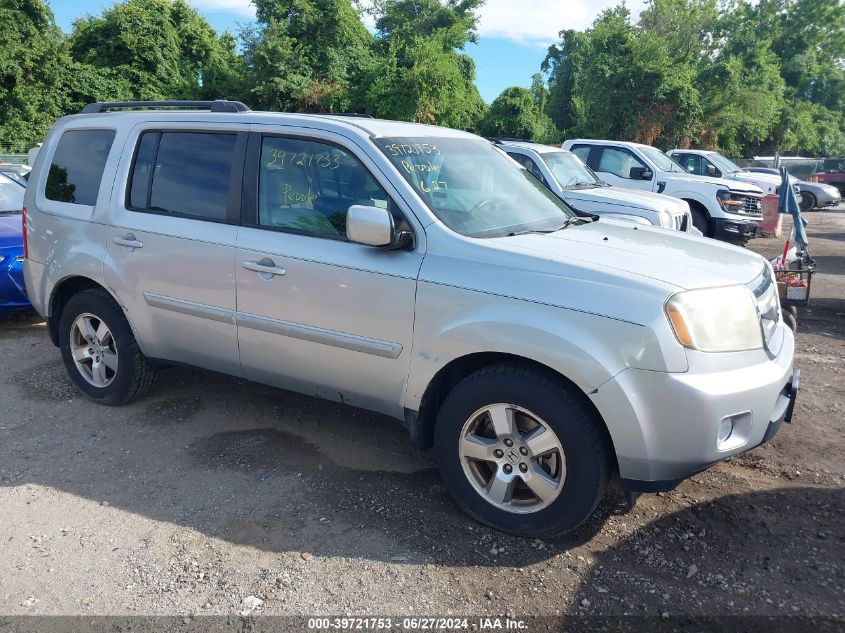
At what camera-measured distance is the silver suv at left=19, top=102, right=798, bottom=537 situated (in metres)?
3.02

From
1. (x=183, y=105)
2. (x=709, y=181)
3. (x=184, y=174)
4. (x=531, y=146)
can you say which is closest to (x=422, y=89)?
(x=709, y=181)

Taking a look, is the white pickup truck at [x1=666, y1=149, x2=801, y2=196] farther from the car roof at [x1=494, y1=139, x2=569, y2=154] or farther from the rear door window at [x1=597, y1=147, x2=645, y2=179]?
the car roof at [x1=494, y1=139, x2=569, y2=154]

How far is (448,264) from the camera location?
3.41 metres

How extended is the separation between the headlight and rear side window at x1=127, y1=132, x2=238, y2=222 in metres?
2.57

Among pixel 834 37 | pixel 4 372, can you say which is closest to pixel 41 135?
pixel 4 372

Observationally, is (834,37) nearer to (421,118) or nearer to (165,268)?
(421,118)

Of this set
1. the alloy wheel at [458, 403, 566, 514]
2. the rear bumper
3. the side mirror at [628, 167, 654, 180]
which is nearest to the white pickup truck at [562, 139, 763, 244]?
the side mirror at [628, 167, 654, 180]

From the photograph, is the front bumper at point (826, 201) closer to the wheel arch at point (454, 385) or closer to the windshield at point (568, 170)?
the windshield at point (568, 170)

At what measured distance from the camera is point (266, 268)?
3.90m

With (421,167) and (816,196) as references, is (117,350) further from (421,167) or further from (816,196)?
(816,196)

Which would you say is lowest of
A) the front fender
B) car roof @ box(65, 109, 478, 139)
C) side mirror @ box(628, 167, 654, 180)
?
the front fender

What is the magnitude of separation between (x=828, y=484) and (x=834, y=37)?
65531 millimetres

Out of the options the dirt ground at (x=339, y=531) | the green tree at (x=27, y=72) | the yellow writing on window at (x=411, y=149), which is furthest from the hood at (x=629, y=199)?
the green tree at (x=27, y=72)

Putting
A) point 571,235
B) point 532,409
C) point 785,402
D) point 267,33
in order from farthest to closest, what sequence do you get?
point 267,33 < point 571,235 < point 785,402 < point 532,409
